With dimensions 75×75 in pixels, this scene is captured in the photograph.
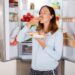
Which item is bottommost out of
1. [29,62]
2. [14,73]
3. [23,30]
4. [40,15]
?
[14,73]

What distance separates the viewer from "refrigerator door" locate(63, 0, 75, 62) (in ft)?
6.42

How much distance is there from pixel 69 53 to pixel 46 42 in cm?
29

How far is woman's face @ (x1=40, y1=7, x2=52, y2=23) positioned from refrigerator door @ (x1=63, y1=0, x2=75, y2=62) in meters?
0.19

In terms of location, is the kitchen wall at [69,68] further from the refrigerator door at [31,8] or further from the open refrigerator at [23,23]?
the refrigerator door at [31,8]

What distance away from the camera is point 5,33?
1.93 meters

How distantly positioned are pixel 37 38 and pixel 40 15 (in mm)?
219

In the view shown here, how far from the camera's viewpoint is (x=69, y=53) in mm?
2020

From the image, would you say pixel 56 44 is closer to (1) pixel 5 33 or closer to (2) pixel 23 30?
(2) pixel 23 30

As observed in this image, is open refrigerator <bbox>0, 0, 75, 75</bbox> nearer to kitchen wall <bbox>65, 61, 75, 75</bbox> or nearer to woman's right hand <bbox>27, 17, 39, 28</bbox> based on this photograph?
woman's right hand <bbox>27, 17, 39, 28</bbox>

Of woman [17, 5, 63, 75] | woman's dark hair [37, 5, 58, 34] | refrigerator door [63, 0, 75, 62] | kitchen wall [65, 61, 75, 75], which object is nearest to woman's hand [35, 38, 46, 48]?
woman [17, 5, 63, 75]

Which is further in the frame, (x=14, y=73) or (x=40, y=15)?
(x=14, y=73)

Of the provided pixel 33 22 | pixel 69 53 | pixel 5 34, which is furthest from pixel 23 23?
pixel 69 53

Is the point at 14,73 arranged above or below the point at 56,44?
below

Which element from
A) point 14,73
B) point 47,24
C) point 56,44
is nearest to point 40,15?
point 47,24
